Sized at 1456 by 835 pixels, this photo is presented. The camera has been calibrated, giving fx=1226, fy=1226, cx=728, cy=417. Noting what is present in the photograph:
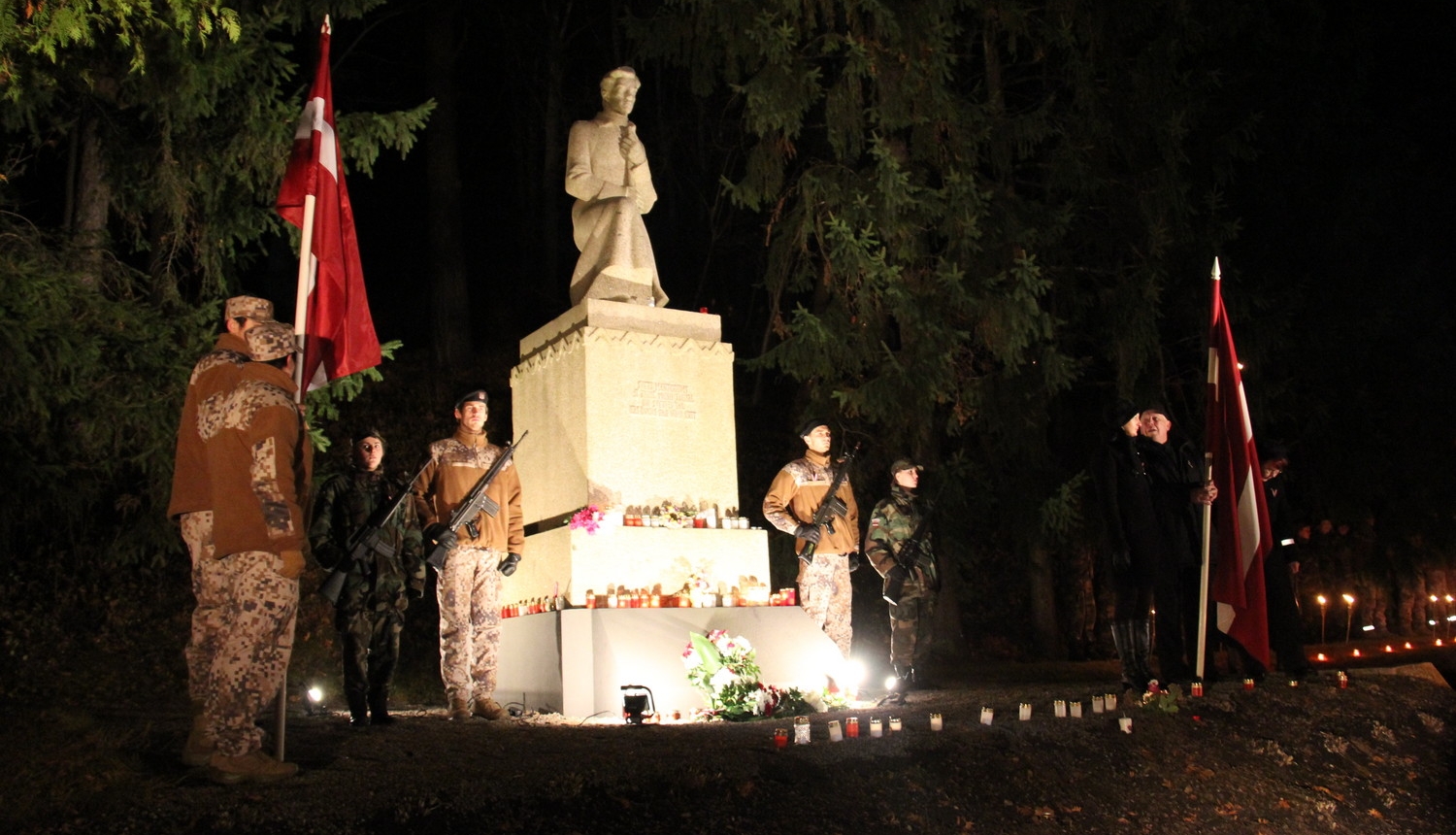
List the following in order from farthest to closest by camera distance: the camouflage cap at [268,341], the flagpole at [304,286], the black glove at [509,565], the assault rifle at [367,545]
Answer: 1. the black glove at [509,565]
2. the assault rifle at [367,545]
3. the flagpole at [304,286]
4. the camouflage cap at [268,341]

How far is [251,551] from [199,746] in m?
0.79

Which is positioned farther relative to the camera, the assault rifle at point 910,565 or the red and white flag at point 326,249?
the assault rifle at point 910,565

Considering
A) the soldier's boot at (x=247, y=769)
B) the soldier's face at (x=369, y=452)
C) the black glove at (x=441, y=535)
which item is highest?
the soldier's face at (x=369, y=452)

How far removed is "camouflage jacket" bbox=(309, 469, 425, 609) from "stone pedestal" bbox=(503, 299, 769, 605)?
1235 millimetres

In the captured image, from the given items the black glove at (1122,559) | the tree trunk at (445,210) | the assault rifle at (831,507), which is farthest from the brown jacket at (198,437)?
the tree trunk at (445,210)

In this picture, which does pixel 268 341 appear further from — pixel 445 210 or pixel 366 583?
pixel 445 210

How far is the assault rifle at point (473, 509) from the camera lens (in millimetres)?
7598

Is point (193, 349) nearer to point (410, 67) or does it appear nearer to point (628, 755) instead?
point (628, 755)

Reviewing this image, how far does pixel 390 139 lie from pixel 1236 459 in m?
6.74

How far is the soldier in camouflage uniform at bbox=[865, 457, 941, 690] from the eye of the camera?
870cm

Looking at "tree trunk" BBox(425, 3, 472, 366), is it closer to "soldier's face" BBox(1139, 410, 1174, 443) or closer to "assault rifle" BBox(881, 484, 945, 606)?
"assault rifle" BBox(881, 484, 945, 606)

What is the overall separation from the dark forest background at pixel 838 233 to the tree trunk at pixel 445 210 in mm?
52

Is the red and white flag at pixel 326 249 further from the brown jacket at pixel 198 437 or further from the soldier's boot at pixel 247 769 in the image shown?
the soldier's boot at pixel 247 769

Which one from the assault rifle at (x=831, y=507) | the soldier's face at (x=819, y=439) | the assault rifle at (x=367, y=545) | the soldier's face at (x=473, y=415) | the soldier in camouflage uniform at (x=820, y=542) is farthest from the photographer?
the soldier's face at (x=819, y=439)
